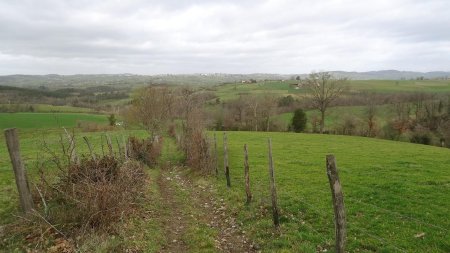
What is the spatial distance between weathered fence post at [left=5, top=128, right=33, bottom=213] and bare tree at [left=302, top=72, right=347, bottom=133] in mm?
57623

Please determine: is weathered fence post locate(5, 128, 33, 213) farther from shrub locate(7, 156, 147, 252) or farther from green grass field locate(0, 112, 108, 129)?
green grass field locate(0, 112, 108, 129)

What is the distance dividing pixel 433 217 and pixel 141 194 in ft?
36.3

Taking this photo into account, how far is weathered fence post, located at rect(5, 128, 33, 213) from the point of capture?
9.21m

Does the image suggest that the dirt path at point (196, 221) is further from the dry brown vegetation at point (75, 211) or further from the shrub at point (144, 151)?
the shrub at point (144, 151)

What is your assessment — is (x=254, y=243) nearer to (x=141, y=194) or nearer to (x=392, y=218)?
(x=392, y=218)

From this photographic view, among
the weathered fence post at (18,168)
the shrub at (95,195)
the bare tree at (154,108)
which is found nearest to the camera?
the weathered fence post at (18,168)

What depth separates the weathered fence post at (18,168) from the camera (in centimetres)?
921

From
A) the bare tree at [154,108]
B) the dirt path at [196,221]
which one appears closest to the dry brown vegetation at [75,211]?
the dirt path at [196,221]

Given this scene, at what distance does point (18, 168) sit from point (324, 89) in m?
59.3

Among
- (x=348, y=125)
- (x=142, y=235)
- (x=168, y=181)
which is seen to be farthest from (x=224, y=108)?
(x=142, y=235)

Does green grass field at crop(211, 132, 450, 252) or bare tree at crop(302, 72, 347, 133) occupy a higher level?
bare tree at crop(302, 72, 347, 133)

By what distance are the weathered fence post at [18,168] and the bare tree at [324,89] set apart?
57.6 m

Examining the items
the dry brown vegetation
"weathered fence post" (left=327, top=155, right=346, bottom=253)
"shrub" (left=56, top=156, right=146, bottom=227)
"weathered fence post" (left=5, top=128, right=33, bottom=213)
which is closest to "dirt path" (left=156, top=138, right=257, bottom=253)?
the dry brown vegetation

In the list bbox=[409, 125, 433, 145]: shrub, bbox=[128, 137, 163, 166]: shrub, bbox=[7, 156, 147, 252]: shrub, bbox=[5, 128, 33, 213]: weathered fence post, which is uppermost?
bbox=[5, 128, 33, 213]: weathered fence post
